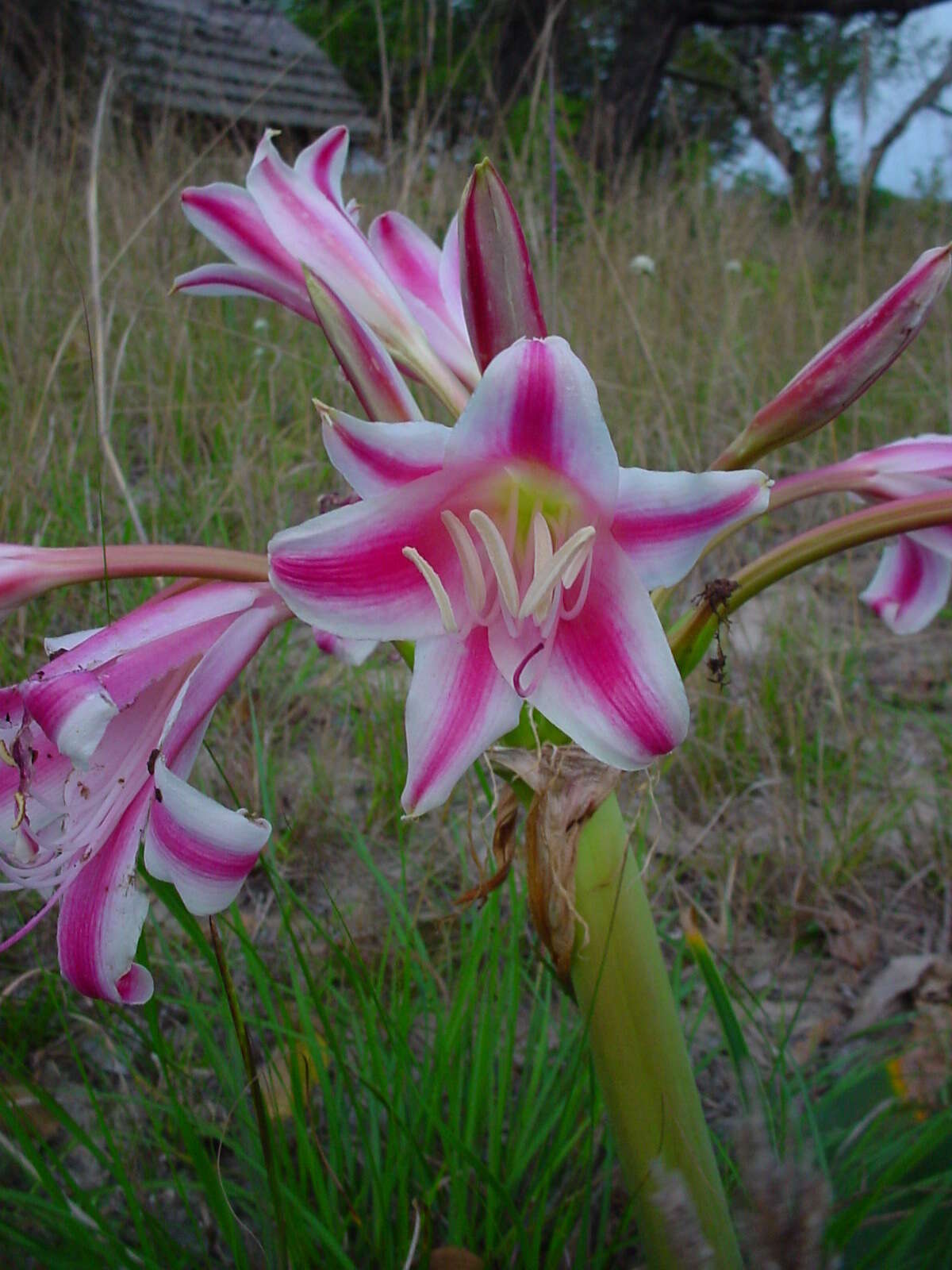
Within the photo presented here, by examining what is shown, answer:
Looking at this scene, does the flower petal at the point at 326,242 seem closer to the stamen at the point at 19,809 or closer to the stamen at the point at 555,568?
the stamen at the point at 555,568

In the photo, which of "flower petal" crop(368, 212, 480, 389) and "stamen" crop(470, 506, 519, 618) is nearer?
"stamen" crop(470, 506, 519, 618)

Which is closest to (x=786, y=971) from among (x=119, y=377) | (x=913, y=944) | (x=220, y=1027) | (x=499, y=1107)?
(x=913, y=944)

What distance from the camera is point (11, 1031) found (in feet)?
4.42

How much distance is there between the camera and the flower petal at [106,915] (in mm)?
769

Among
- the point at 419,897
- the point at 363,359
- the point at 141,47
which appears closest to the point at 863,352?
the point at 363,359

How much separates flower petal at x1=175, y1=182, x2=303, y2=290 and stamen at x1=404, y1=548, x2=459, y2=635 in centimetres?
38

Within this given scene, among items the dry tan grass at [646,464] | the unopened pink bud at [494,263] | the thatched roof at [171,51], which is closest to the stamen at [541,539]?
the unopened pink bud at [494,263]

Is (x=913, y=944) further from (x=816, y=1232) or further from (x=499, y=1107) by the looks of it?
(x=816, y=1232)

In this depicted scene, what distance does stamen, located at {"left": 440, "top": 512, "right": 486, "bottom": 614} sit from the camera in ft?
2.36

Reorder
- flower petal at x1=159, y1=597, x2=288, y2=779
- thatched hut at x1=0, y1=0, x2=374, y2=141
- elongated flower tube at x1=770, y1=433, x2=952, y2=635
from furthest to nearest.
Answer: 1. thatched hut at x1=0, y1=0, x2=374, y2=141
2. elongated flower tube at x1=770, y1=433, x2=952, y2=635
3. flower petal at x1=159, y1=597, x2=288, y2=779

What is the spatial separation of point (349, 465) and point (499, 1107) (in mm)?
819

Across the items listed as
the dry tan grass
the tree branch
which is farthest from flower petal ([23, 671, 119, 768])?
the tree branch

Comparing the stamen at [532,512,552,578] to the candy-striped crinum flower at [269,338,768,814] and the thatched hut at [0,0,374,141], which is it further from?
the thatched hut at [0,0,374,141]

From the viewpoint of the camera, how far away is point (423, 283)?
1.01 meters
